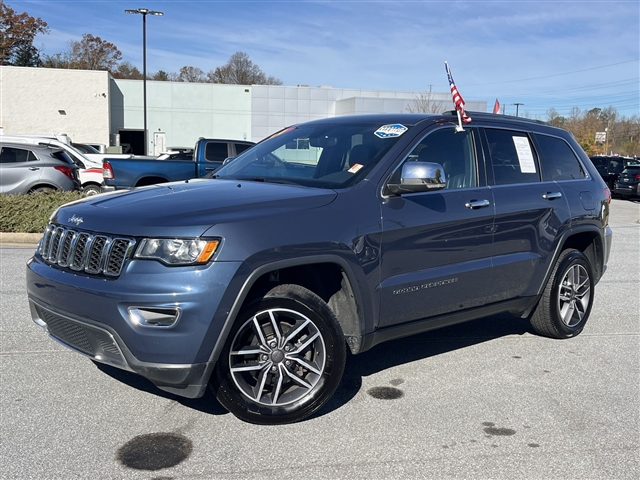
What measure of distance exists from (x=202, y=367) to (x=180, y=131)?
46348mm

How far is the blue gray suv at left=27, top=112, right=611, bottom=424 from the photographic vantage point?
3.47 metres

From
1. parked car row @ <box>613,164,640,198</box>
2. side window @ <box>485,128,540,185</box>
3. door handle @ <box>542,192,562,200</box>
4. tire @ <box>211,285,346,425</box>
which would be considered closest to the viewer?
tire @ <box>211,285,346,425</box>

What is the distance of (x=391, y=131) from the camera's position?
4.70m

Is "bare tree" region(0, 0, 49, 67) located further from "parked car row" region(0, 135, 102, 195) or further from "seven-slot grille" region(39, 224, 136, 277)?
"seven-slot grille" region(39, 224, 136, 277)

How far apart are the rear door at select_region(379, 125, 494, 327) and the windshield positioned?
274mm

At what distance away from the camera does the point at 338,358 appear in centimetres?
397

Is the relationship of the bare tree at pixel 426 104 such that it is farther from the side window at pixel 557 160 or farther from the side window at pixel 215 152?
the side window at pixel 557 160

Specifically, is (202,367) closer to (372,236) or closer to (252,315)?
(252,315)

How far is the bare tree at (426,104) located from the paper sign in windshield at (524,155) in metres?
40.0

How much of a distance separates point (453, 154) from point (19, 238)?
8353 millimetres

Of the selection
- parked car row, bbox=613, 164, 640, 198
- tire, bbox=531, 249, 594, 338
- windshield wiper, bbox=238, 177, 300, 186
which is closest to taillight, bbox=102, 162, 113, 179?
windshield wiper, bbox=238, 177, 300, 186

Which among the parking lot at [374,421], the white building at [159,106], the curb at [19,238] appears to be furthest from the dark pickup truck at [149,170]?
the white building at [159,106]

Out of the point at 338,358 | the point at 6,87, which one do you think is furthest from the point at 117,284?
the point at 6,87

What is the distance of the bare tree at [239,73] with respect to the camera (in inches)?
3369
